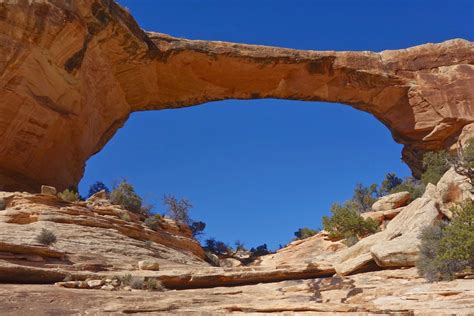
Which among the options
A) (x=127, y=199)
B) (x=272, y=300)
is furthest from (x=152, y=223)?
(x=272, y=300)

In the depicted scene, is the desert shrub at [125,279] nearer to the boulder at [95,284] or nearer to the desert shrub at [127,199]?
the boulder at [95,284]

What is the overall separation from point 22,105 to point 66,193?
3.97 meters

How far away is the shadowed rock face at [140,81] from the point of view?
17.6 m

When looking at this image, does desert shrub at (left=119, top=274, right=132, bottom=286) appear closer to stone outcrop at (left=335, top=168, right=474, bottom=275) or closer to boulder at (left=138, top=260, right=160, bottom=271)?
boulder at (left=138, top=260, right=160, bottom=271)

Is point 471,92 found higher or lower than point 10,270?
higher

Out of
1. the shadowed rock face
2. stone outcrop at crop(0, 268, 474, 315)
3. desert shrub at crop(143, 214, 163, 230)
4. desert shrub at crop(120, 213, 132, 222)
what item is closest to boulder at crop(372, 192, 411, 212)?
the shadowed rock face

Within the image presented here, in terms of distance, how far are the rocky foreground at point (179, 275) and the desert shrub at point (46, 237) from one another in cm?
15

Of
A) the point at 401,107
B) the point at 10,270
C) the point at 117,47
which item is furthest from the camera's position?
the point at 401,107

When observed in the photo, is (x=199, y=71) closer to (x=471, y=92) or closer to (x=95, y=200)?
(x=95, y=200)

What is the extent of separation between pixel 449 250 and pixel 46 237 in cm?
977

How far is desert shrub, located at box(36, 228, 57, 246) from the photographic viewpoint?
38.6 ft

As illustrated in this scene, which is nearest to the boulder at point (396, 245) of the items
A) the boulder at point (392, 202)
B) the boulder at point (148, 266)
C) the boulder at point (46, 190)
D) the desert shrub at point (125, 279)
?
the boulder at point (148, 266)

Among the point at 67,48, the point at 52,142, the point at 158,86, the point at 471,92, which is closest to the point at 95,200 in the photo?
the point at 52,142

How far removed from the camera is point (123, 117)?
25.4m
